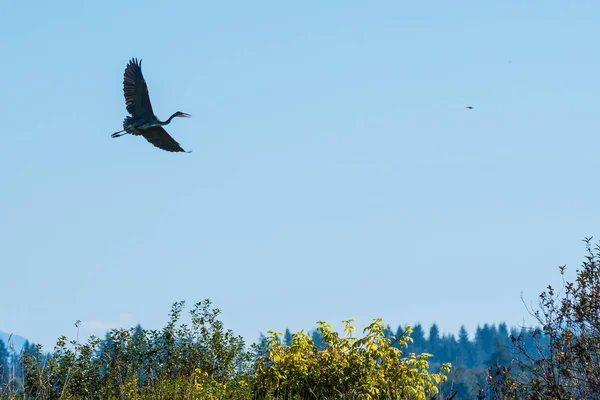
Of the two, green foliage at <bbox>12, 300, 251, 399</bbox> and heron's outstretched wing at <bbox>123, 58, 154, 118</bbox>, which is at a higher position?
heron's outstretched wing at <bbox>123, 58, 154, 118</bbox>

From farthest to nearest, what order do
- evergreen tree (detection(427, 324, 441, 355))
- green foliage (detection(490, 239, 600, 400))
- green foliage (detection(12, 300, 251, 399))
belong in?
evergreen tree (detection(427, 324, 441, 355)) → green foliage (detection(12, 300, 251, 399)) → green foliage (detection(490, 239, 600, 400))

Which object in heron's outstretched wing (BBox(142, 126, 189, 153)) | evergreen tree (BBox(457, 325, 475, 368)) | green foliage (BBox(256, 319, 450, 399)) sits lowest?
green foliage (BBox(256, 319, 450, 399))

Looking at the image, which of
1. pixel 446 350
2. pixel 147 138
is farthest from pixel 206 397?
pixel 446 350

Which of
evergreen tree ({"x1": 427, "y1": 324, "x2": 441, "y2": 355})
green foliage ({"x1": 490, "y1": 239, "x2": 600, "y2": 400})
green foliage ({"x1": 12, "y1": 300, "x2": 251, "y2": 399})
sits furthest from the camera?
evergreen tree ({"x1": 427, "y1": 324, "x2": 441, "y2": 355})

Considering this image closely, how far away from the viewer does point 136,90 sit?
20891mm

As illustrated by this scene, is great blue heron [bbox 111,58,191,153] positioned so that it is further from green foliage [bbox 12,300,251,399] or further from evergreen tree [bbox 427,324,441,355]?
evergreen tree [bbox 427,324,441,355]

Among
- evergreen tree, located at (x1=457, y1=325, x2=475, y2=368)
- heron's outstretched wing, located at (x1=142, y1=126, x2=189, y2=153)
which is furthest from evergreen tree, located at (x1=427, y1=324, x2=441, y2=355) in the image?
heron's outstretched wing, located at (x1=142, y1=126, x2=189, y2=153)

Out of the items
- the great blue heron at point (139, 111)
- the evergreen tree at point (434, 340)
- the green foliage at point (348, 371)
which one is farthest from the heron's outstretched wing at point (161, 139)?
the evergreen tree at point (434, 340)

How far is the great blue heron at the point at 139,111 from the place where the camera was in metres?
20.8

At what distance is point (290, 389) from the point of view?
13281 mm

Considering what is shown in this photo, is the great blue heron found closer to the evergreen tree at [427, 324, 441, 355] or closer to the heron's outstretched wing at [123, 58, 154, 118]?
the heron's outstretched wing at [123, 58, 154, 118]

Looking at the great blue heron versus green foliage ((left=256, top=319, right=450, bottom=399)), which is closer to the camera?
green foliage ((left=256, top=319, right=450, bottom=399))

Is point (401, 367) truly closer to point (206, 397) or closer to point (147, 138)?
point (206, 397)

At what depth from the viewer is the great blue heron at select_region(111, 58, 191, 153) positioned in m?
20.8
